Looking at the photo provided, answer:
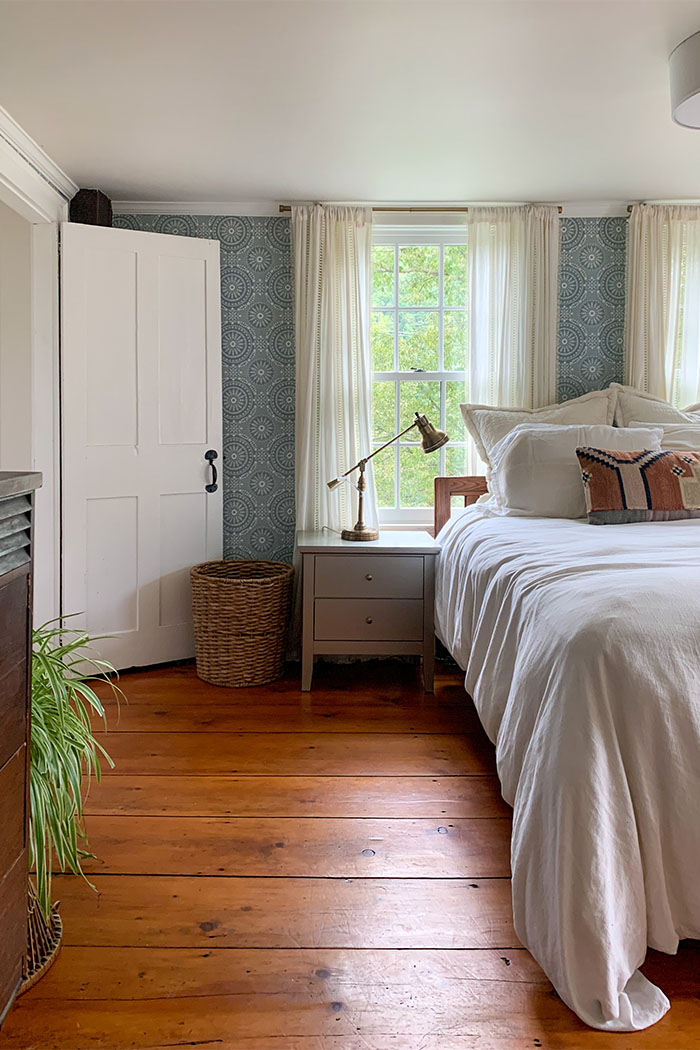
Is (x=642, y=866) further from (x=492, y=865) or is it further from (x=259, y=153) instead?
(x=259, y=153)

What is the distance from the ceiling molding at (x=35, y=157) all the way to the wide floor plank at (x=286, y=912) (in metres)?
2.52

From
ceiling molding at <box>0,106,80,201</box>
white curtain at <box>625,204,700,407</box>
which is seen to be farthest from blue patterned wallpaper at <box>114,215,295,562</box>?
white curtain at <box>625,204,700,407</box>

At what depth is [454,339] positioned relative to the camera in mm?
4180

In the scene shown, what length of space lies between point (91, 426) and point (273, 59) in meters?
1.78

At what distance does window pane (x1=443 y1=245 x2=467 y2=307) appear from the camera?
4148mm

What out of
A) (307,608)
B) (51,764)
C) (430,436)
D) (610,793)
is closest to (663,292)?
(430,436)

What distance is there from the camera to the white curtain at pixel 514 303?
3.96 m

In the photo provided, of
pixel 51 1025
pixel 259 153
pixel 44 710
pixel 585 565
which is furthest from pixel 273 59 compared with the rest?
pixel 51 1025

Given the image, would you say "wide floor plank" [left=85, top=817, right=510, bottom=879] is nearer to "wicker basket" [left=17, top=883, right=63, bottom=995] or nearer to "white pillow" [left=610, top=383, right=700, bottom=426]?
"wicker basket" [left=17, top=883, right=63, bottom=995]

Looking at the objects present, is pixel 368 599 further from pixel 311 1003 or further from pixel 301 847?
pixel 311 1003

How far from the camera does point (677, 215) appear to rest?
3947mm

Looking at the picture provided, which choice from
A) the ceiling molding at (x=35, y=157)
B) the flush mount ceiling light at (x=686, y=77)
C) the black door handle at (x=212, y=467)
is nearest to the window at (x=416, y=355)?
the black door handle at (x=212, y=467)

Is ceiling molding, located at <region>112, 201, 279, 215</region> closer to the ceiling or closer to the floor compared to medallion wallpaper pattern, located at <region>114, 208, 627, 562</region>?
closer to the ceiling

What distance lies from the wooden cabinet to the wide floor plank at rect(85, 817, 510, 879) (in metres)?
0.61
